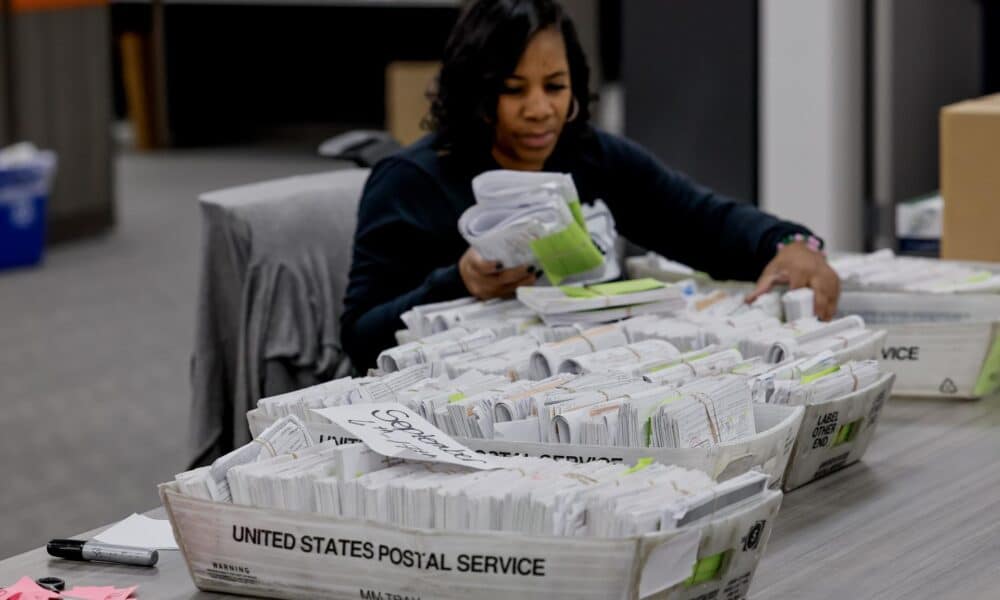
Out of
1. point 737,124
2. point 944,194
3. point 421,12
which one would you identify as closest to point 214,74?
point 421,12

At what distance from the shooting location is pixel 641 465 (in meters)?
1.32

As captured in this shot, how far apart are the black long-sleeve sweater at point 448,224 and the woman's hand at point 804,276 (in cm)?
10

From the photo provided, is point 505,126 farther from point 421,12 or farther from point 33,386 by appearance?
point 421,12

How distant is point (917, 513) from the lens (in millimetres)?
1565

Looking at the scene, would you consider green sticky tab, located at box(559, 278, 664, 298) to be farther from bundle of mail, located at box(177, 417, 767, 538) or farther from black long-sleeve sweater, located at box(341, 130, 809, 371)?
bundle of mail, located at box(177, 417, 767, 538)

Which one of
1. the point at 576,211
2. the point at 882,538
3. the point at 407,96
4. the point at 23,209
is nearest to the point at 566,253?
the point at 576,211

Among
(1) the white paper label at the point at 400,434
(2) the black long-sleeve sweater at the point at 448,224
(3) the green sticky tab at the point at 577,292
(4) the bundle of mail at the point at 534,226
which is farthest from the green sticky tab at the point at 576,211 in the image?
(1) the white paper label at the point at 400,434

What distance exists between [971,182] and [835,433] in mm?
1181

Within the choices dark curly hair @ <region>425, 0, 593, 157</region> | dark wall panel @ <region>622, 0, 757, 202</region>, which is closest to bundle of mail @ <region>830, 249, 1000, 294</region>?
dark curly hair @ <region>425, 0, 593, 157</region>

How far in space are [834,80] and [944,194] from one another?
148 cm

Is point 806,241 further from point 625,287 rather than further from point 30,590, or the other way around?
point 30,590

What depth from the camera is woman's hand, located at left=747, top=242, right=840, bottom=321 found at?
211 centimetres

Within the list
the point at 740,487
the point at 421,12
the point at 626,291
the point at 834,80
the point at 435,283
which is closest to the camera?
the point at 740,487

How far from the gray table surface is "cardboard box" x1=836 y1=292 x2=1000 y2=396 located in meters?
0.16
